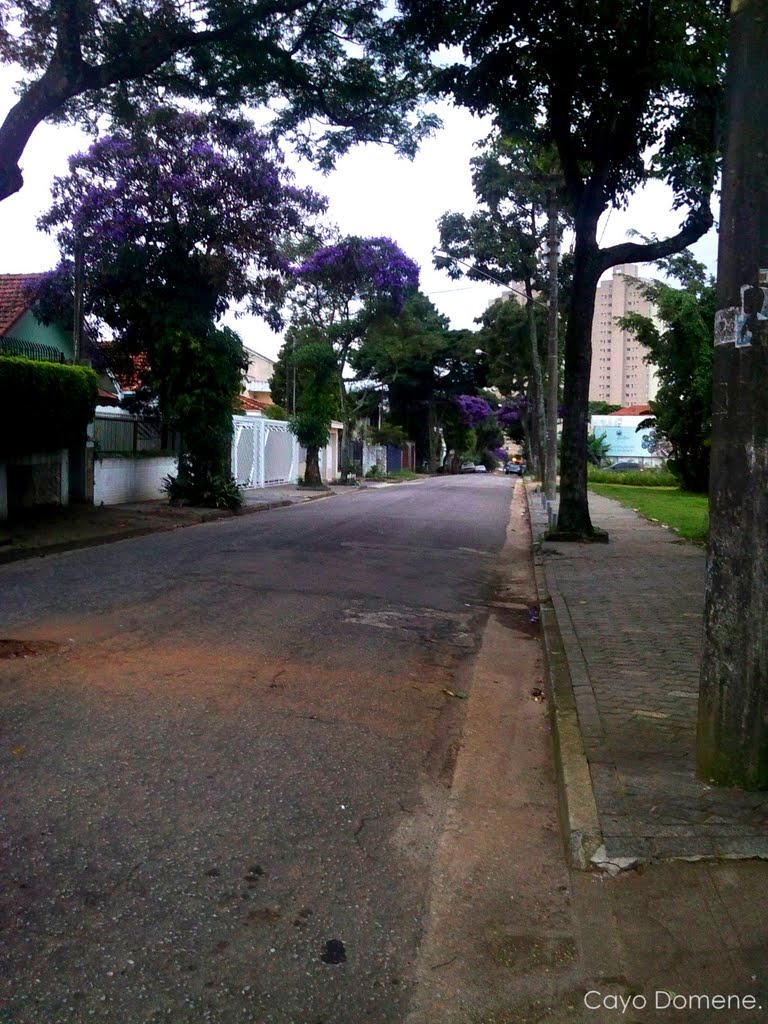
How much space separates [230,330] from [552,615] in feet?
46.6

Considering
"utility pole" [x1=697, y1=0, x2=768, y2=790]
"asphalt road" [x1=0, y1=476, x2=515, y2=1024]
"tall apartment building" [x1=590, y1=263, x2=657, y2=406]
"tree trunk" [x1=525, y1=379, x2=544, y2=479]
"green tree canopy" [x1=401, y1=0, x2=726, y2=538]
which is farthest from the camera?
"tall apartment building" [x1=590, y1=263, x2=657, y2=406]

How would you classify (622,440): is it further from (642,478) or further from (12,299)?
(12,299)

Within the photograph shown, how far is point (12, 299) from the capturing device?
2478 centimetres

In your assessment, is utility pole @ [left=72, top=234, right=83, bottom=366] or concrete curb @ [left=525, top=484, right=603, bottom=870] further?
utility pole @ [left=72, top=234, right=83, bottom=366]

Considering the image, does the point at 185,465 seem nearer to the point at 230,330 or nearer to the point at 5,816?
the point at 230,330

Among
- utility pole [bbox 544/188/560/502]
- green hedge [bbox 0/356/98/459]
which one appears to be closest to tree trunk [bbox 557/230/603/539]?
utility pole [bbox 544/188/560/502]

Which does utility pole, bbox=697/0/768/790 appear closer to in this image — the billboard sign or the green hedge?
the green hedge

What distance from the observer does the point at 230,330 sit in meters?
21.7

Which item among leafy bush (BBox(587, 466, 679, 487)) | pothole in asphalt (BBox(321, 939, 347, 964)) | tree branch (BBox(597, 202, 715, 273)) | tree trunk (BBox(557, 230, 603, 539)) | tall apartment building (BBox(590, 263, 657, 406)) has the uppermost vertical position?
tall apartment building (BBox(590, 263, 657, 406))

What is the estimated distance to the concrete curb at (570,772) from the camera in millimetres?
4016

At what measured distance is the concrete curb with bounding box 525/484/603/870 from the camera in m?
4.02

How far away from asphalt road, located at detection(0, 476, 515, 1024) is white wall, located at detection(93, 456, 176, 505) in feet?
36.1

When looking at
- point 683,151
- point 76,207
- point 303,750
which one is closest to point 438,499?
point 76,207

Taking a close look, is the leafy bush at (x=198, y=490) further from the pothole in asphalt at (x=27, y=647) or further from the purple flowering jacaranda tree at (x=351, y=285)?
the pothole in asphalt at (x=27, y=647)
